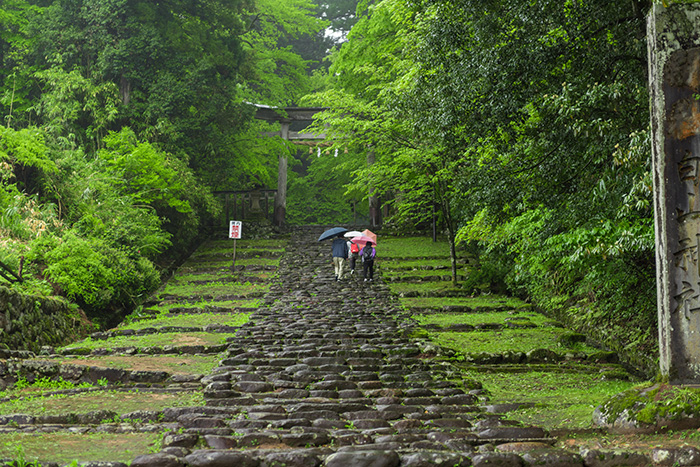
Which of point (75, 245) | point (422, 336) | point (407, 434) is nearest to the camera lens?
point (407, 434)

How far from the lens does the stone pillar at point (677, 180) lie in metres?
5.13

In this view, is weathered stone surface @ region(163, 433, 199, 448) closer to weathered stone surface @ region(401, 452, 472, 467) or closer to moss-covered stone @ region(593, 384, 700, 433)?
weathered stone surface @ region(401, 452, 472, 467)

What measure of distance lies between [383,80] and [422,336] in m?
9.53

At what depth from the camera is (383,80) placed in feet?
58.3

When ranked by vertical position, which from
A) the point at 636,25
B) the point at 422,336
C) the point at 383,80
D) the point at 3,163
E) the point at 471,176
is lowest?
the point at 422,336

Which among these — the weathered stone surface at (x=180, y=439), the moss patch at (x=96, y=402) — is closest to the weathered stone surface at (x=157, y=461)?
the weathered stone surface at (x=180, y=439)

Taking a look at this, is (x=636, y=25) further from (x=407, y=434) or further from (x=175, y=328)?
(x=175, y=328)

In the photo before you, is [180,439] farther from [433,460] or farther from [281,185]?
[281,185]

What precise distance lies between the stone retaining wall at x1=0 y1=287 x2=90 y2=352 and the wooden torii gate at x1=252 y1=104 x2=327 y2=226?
1482 cm

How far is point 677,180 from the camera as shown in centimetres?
520

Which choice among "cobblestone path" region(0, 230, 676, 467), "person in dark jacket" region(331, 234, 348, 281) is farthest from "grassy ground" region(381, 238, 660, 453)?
"person in dark jacket" region(331, 234, 348, 281)

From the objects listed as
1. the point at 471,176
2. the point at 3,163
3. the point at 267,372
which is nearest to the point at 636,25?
the point at 471,176

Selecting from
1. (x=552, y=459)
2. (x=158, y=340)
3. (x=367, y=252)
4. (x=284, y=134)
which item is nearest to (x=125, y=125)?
(x=284, y=134)

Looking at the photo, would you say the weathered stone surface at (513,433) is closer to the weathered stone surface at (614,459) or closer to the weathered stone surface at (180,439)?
the weathered stone surface at (614,459)
